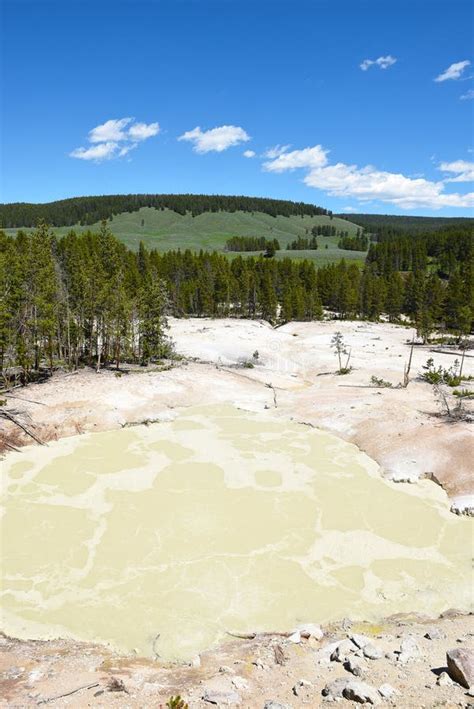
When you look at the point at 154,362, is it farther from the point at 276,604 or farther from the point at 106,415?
the point at 276,604

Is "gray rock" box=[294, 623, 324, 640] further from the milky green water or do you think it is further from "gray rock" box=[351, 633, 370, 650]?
"gray rock" box=[351, 633, 370, 650]

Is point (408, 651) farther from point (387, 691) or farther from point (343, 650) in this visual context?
point (387, 691)

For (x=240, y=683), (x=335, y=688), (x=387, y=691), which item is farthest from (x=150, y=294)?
(x=387, y=691)

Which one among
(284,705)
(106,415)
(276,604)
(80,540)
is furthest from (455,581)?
(106,415)

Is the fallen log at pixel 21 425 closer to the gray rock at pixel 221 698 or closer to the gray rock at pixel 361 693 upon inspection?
the gray rock at pixel 221 698

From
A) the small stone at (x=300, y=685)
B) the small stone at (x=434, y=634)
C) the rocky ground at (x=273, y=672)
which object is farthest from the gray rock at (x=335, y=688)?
the small stone at (x=434, y=634)

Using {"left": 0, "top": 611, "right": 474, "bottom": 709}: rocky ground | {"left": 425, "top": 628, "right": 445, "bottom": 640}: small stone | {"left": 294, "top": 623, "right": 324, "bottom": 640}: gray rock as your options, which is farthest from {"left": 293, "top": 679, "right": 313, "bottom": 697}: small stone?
{"left": 425, "top": 628, "right": 445, "bottom": 640}: small stone
